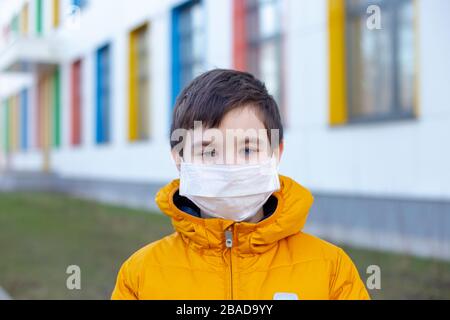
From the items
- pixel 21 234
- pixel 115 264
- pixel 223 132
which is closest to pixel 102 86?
pixel 21 234

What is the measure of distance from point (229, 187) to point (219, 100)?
0.28 meters

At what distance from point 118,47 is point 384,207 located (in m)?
9.50

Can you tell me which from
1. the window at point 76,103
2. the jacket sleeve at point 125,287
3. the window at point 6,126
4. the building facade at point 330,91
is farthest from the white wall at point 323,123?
the window at point 6,126

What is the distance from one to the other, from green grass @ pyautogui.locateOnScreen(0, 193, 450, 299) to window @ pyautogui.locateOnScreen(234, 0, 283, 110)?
9.13ft

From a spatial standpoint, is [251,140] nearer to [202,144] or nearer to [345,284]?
[202,144]

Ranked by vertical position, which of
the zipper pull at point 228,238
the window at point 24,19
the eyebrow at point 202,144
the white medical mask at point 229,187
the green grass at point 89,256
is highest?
the window at point 24,19

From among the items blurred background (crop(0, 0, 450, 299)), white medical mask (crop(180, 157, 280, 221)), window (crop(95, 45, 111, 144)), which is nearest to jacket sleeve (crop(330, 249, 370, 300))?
white medical mask (crop(180, 157, 280, 221))

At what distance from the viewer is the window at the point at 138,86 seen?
1405 cm

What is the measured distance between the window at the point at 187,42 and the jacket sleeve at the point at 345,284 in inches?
385

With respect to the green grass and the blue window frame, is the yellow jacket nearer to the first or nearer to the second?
the green grass

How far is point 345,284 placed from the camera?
6.23ft

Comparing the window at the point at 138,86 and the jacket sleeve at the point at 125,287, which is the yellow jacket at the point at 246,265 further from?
the window at the point at 138,86

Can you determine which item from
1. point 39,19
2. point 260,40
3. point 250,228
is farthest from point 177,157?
point 39,19
